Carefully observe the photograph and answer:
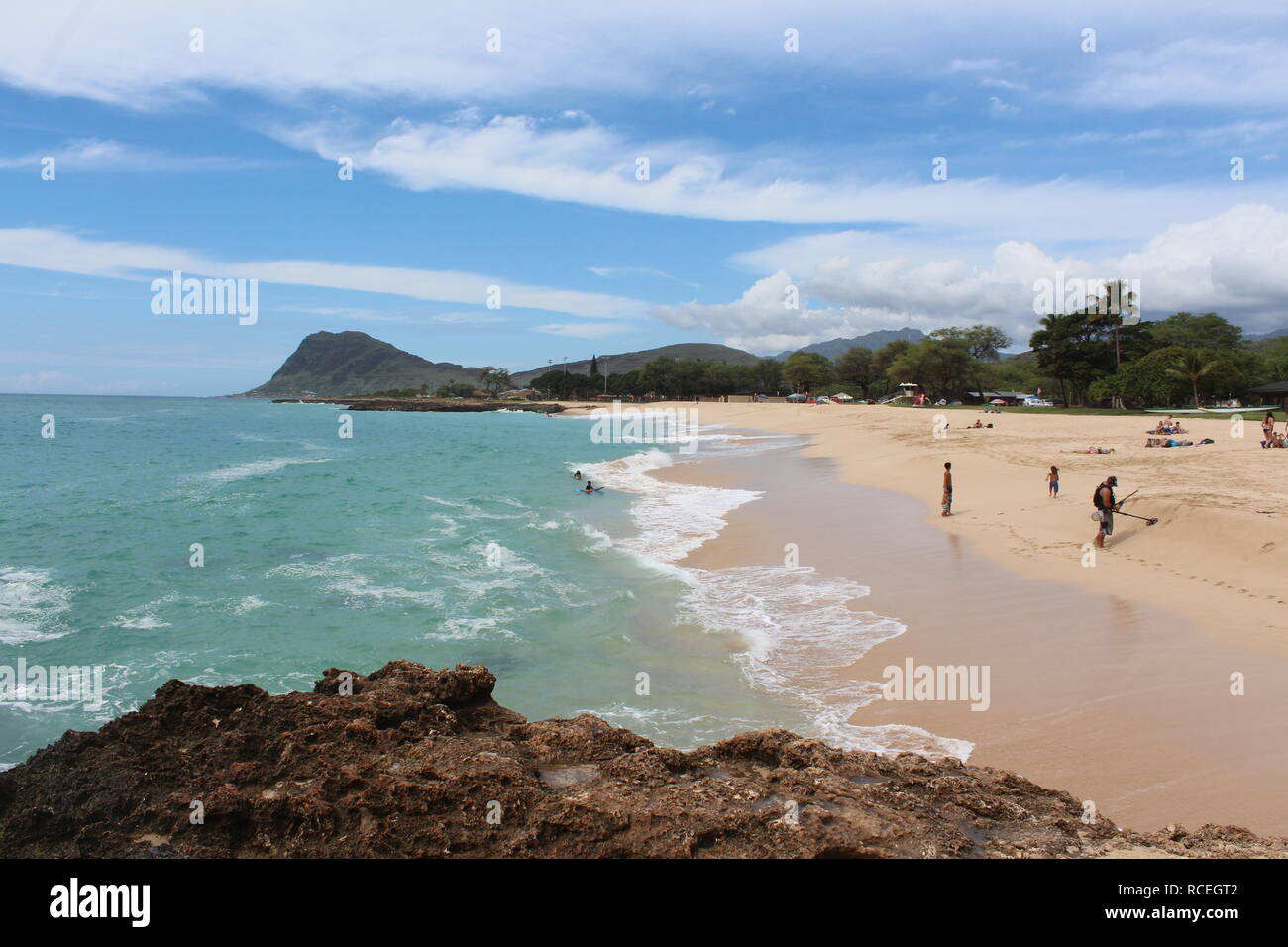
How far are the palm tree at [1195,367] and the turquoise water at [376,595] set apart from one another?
42416 mm

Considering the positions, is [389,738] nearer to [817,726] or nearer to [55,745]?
[55,745]

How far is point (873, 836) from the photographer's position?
437 cm

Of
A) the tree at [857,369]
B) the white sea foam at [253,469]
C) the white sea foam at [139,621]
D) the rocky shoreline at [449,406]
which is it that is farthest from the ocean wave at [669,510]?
the rocky shoreline at [449,406]

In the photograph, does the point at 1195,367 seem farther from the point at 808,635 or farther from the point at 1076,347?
the point at 808,635

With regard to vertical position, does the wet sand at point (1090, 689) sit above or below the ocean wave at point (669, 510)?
below

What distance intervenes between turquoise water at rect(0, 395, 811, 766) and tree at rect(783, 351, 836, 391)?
99.0 metres

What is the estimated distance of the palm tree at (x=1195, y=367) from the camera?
51.2 meters

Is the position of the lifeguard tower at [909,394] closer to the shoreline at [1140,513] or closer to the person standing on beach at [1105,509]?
the shoreline at [1140,513]

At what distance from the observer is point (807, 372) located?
125m

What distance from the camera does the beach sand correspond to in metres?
6.47

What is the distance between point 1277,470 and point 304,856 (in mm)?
22885

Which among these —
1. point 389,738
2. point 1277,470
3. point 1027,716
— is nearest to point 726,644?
point 1027,716
